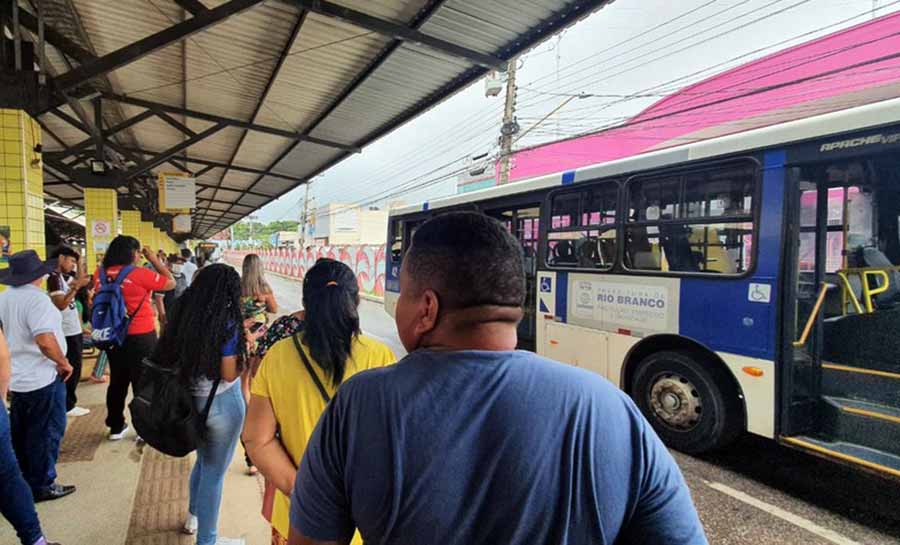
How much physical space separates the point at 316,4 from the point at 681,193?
3.89 meters

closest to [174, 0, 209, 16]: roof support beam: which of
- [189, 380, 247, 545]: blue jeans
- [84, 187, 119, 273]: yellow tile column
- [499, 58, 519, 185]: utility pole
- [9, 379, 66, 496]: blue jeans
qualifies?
[9, 379, 66, 496]: blue jeans

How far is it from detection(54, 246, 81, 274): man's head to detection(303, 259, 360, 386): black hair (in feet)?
15.6

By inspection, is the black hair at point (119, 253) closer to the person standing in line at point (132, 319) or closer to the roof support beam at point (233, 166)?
the person standing in line at point (132, 319)

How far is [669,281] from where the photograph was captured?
15.5 ft

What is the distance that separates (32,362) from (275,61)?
4.49 metres

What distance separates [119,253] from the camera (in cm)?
399

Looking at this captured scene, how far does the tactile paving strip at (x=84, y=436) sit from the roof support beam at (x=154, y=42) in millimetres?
3429

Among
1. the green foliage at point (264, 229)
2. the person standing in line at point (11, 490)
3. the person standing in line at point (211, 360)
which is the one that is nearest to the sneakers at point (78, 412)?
the person standing in line at point (11, 490)

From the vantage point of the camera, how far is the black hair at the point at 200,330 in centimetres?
245

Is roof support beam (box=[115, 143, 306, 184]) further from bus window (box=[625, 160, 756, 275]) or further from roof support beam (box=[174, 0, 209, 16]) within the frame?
bus window (box=[625, 160, 756, 275])

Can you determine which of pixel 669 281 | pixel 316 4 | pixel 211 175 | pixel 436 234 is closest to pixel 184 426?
pixel 436 234

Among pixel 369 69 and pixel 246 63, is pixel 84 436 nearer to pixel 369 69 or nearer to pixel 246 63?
pixel 246 63

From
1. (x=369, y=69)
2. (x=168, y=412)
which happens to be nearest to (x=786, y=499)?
(x=168, y=412)

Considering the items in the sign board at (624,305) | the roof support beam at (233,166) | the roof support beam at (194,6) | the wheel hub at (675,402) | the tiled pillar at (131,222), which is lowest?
the wheel hub at (675,402)
